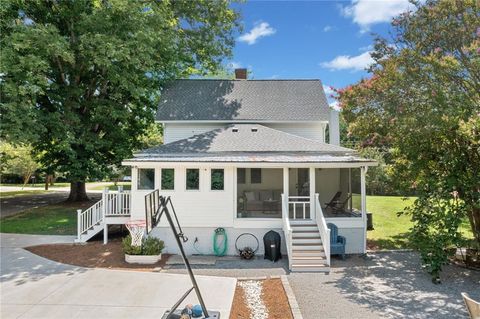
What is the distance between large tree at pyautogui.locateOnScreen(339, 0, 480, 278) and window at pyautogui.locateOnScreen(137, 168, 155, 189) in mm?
8679

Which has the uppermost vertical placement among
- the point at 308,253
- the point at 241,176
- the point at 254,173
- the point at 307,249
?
the point at 254,173

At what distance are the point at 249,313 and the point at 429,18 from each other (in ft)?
33.9

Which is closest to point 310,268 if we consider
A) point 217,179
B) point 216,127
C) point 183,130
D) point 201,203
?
point 201,203

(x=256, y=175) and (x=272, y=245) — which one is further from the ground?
(x=256, y=175)

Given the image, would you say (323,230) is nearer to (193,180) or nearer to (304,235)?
(304,235)

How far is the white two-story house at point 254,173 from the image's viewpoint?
44.8ft

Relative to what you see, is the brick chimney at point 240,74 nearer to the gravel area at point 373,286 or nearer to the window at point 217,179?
the window at point 217,179

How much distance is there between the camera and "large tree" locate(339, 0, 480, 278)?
1023 cm

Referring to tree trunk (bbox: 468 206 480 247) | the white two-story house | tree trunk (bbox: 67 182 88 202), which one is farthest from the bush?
tree trunk (bbox: 67 182 88 202)

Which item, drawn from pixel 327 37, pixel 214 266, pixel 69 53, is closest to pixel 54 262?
pixel 214 266

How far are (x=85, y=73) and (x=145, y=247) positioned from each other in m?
15.0

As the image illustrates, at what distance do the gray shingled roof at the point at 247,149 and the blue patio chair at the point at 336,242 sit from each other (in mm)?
2699

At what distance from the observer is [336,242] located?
1324cm

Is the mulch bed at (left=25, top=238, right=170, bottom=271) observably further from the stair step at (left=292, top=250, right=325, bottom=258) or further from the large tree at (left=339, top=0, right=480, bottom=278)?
the large tree at (left=339, top=0, right=480, bottom=278)
